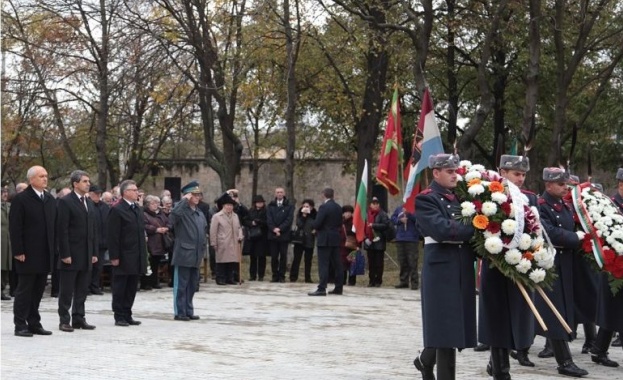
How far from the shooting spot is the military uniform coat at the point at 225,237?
24281 millimetres

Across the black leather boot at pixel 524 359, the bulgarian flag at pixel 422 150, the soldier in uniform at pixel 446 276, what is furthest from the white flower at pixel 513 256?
the bulgarian flag at pixel 422 150

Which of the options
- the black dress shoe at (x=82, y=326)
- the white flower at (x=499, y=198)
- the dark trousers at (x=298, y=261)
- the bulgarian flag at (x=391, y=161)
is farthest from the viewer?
the dark trousers at (x=298, y=261)

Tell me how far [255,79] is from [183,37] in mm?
3439

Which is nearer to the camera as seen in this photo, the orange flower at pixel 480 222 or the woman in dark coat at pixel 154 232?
the orange flower at pixel 480 222

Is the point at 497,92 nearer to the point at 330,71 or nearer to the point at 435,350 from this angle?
the point at 330,71

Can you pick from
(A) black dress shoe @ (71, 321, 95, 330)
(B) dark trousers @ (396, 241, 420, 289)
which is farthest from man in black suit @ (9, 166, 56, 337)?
(B) dark trousers @ (396, 241, 420, 289)

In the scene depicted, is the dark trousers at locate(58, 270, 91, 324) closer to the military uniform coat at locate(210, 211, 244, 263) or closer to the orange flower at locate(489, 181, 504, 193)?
the orange flower at locate(489, 181, 504, 193)

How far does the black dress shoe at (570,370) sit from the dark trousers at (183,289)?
658cm

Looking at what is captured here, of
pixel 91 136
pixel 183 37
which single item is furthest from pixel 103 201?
pixel 91 136

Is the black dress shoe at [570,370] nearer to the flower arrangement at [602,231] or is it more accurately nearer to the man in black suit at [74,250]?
the flower arrangement at [602,231]

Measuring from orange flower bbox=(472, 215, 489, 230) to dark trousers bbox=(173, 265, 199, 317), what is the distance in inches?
304

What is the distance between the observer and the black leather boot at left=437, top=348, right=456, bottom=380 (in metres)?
9.30

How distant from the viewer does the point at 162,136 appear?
38062 millimetres

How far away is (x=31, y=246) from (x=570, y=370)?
6.61m
